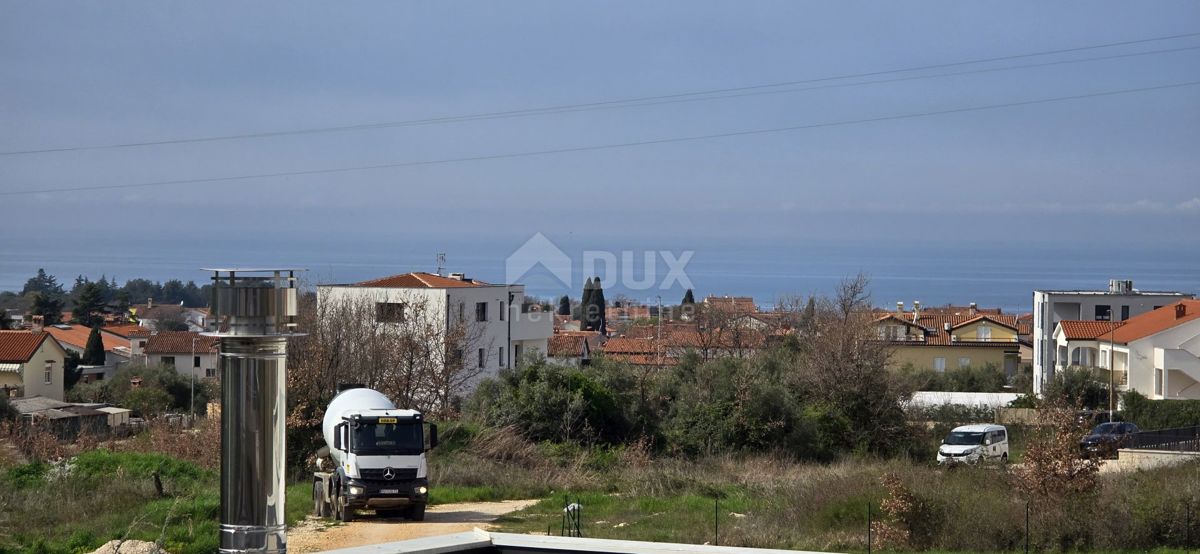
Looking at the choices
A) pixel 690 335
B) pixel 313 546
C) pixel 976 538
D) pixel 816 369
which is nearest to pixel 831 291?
pixel 690 335

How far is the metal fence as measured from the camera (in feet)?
93.2

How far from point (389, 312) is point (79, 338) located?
117ft

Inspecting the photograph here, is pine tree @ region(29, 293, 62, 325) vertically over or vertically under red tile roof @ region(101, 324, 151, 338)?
over

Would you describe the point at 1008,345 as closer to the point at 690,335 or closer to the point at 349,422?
the point at 690,335

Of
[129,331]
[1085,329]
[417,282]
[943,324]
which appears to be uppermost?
[417,282]

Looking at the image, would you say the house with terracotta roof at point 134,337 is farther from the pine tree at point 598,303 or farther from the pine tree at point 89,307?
the pine tree at point 598,303

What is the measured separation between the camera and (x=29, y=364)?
164ft

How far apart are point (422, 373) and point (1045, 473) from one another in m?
23.9

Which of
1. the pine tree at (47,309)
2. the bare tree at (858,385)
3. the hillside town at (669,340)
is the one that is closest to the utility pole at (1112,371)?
the hillside town at (669,340)

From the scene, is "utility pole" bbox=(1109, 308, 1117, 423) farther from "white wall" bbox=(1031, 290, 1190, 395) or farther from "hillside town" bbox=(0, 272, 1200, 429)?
"white wall" bbox=(1031, 290, 1190, 395)

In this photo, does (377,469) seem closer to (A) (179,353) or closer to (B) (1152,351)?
(B) (1152,351)

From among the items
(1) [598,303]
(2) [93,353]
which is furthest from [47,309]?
(1) [598,303]

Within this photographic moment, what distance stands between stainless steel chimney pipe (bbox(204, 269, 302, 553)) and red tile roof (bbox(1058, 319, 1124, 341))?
54.4 m

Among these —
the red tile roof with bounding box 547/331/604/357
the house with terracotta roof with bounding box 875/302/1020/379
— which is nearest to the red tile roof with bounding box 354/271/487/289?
the red tile roof with bounding box 547/331/604/357
